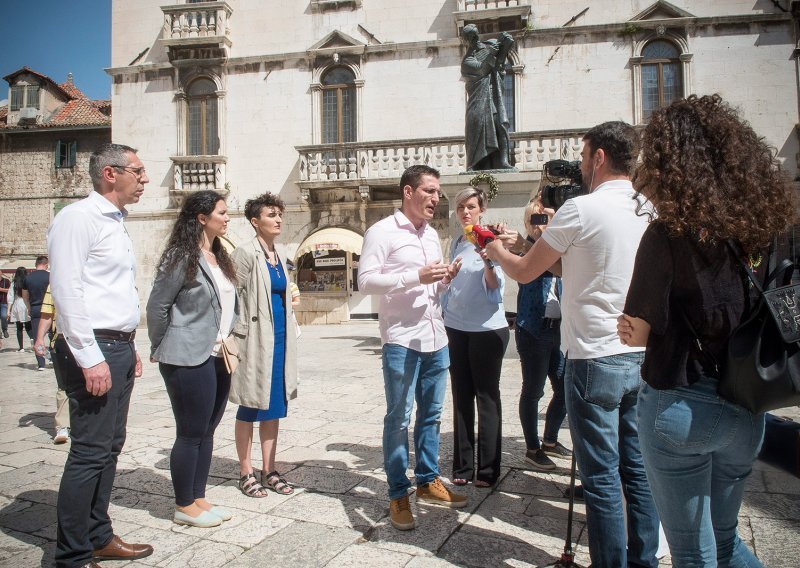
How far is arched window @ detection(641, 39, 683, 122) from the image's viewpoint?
1631 cm

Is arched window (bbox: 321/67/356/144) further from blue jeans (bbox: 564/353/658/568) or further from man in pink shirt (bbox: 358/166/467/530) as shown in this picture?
blue jeans (bbox: 564/353/658/568)

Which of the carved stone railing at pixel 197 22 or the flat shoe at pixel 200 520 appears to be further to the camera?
the carved stone railing at pixel 197 22

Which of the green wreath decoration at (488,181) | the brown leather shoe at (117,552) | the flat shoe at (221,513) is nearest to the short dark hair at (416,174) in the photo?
the flat shoe at (221,513)

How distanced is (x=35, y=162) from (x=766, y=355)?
28.7m

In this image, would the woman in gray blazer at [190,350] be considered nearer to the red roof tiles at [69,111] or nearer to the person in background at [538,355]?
the person in background at [538,355]

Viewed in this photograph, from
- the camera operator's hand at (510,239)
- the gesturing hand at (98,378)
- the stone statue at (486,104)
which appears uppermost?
the stone statue at (486,104)

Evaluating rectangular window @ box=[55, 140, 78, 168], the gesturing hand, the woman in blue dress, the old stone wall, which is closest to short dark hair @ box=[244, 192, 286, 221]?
the woman in blue dress

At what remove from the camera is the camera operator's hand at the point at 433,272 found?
2971mm

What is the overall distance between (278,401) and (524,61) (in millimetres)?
15662

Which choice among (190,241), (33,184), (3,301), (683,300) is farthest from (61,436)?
(33,184)

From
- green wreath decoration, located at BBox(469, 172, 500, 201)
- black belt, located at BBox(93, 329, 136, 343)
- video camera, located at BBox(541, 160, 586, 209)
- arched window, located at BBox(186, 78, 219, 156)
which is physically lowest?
black belt, located at BBox(93, 329, 136, 343)

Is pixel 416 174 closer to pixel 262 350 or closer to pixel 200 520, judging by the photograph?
pixel 262 350

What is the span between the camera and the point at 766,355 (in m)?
1.52

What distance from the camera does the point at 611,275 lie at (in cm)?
225
